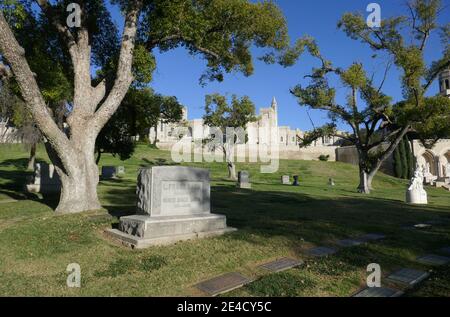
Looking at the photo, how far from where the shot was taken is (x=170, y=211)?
7543 millimetres

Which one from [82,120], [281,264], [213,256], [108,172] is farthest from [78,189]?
[108,172]

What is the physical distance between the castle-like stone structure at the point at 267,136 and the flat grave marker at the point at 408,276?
58911 millimetres

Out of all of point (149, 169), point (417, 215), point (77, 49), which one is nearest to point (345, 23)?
point (417, 215)

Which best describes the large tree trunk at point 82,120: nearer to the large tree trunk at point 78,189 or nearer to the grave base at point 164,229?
the large tree trunk at point 78,189

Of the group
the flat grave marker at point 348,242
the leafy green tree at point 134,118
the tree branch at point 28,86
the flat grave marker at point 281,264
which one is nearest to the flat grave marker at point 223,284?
the flat grave marker at point 281,264

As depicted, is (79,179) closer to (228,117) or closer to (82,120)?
(82,120)

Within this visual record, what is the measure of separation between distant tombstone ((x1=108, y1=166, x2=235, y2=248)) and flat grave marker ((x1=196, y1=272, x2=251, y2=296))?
2.30 meters

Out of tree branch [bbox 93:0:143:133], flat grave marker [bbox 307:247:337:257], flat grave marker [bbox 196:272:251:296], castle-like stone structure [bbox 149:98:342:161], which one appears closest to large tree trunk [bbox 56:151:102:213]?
tree branch [bbox 93:0:143:133]

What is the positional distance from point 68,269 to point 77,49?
357 inches


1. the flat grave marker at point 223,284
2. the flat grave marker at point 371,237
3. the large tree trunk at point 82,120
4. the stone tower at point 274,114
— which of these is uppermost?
the stone tower at point 274,114

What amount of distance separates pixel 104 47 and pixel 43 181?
28.8 ft

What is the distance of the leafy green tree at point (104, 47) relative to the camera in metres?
10.0
